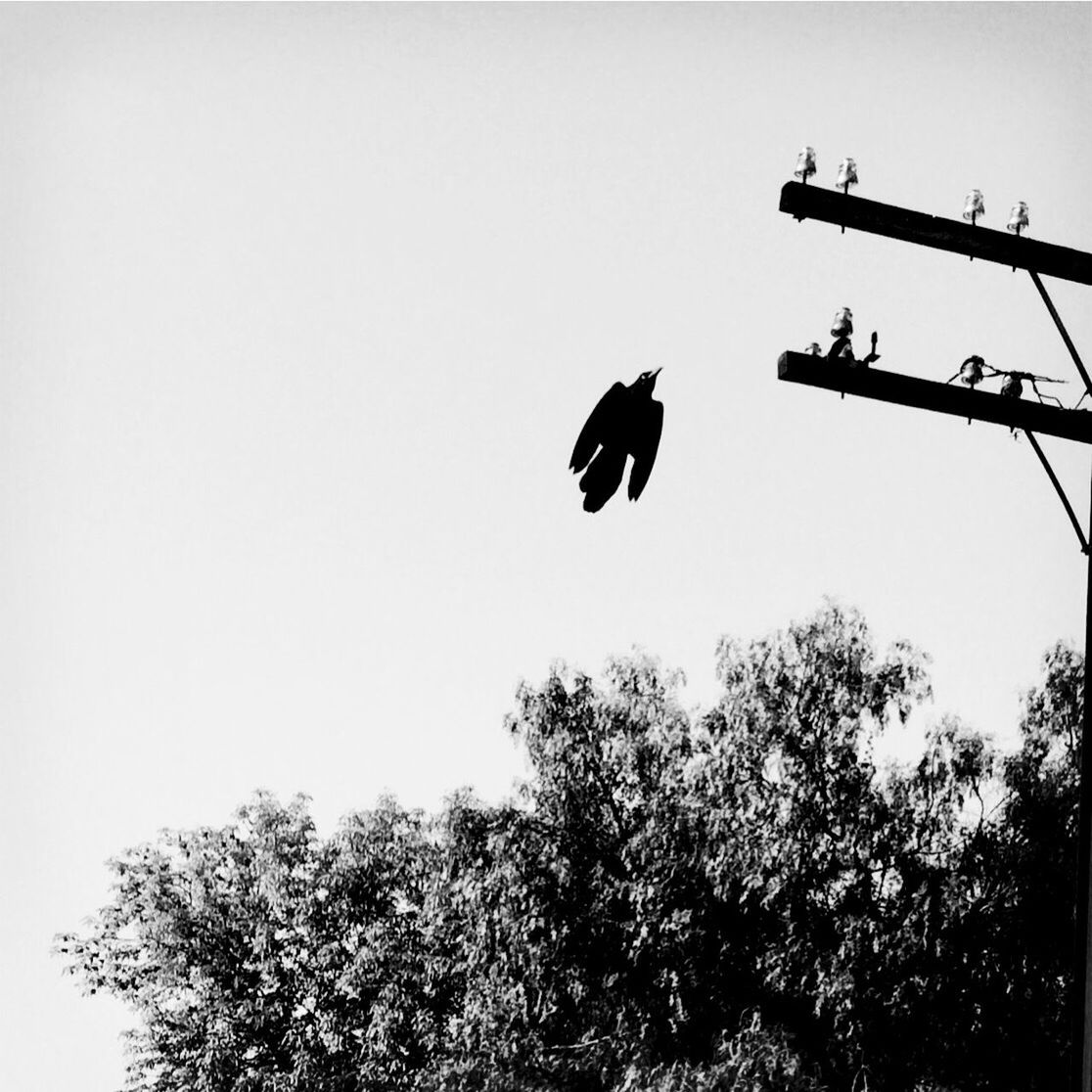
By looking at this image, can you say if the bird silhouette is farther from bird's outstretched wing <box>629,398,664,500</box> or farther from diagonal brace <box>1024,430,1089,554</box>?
diagonal brace <box>1024,430,1089,554</box>

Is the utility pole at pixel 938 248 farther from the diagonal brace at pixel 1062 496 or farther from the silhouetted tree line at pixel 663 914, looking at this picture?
the silhouetted tree line at pixel 663 914

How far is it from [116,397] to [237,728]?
169cm

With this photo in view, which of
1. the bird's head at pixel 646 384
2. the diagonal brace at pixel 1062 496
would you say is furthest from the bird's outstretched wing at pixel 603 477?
the diagonal brace at pixel 1062 496

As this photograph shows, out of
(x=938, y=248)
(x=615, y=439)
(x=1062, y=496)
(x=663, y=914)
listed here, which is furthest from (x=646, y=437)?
(x=663, y=914)

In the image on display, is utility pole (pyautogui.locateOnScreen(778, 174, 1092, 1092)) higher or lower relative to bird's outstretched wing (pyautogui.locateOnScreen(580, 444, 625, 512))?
higher

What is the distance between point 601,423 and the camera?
2.43 metres

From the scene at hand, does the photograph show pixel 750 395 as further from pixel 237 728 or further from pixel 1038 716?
pixel 237 728

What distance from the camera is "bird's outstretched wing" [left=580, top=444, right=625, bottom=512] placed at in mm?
2385

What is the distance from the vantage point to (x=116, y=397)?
5551 mm

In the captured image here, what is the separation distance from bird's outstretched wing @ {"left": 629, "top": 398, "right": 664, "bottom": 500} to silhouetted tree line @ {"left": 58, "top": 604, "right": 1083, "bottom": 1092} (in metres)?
3.61

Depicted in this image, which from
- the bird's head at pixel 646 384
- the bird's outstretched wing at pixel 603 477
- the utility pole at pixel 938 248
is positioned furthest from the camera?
the bird's head at pixel 646 384

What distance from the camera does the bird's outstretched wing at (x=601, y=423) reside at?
240cm

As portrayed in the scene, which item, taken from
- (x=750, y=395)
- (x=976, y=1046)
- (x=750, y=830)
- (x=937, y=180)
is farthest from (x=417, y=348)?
(x=976, y=1046)

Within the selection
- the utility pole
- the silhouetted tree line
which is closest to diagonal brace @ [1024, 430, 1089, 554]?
the utility pole
